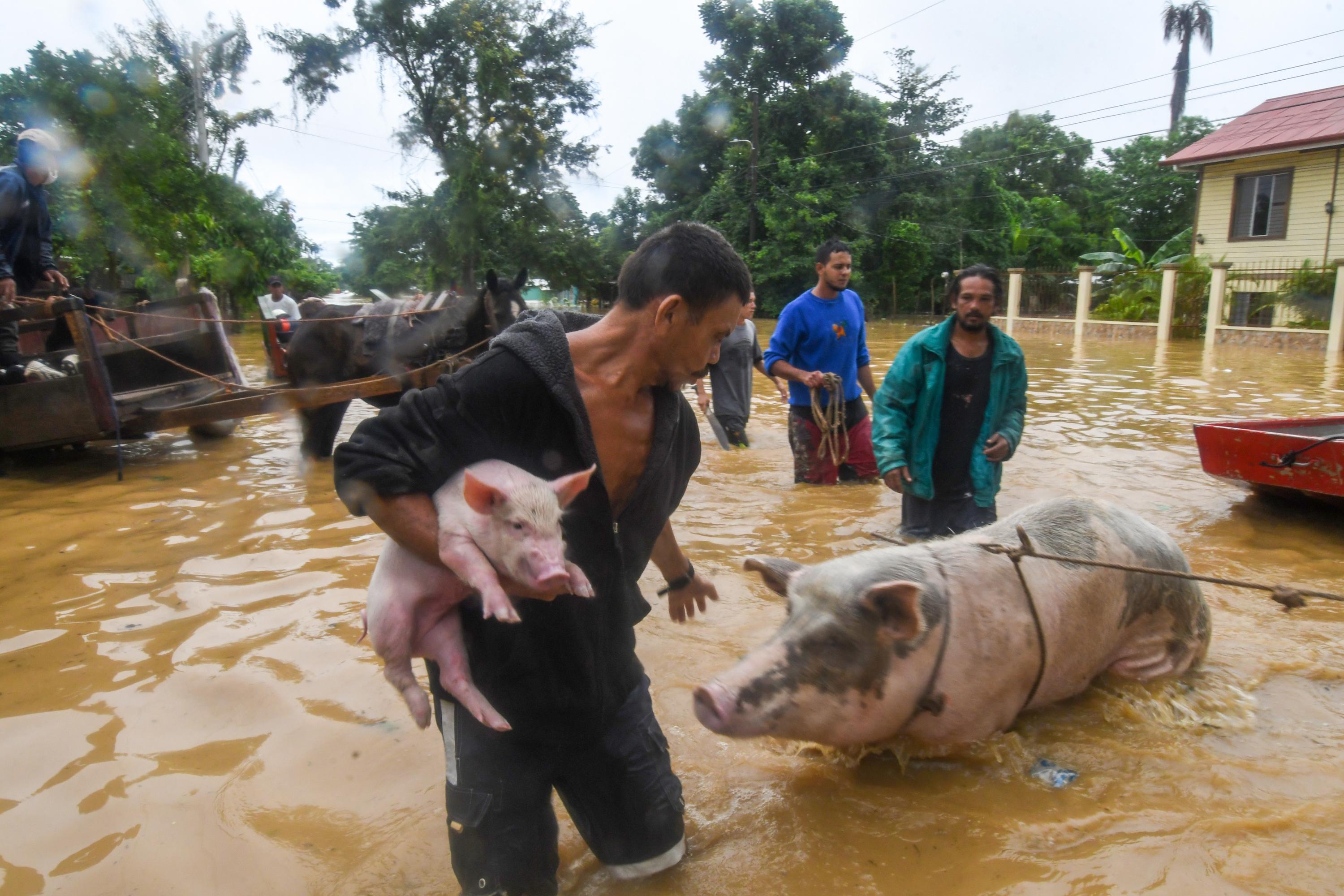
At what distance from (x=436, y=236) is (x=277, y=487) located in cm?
2750

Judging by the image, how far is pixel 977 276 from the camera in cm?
460

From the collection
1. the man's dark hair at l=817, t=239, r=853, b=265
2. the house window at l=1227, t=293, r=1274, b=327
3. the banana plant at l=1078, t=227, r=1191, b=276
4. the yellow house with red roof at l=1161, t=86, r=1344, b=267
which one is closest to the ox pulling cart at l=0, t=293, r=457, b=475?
the man's dark hair at l=817, t=239, r=853, b=265

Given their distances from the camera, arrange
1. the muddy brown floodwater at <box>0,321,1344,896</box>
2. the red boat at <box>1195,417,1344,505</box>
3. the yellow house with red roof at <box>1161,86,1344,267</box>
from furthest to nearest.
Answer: the yellow house with red roof at <box>1161,86,1344,267</box>
the red boat at <box>1195,417,1344,505</box>
the muddy brown floodwater at <box>0,321,1344,896</box>

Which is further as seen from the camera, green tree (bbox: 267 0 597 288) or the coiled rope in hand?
green tree (bbox: 267 0 597 288)

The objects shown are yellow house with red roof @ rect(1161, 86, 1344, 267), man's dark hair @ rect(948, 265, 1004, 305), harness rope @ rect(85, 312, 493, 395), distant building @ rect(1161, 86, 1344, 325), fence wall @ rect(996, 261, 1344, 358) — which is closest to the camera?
man's dark hair @ rect(948, 265, 1004, 305)

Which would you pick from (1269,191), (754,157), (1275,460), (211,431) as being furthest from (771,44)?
(1275,460)

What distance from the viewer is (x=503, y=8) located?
32406 millimetres

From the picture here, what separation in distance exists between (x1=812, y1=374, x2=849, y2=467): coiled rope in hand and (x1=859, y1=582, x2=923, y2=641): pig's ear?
3709 millimetres

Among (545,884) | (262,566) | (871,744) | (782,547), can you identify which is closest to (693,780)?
(871,744)

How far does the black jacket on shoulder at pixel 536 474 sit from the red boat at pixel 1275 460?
4813 mm

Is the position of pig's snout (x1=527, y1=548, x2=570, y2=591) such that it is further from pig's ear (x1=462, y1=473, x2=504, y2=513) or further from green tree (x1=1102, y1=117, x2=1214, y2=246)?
green tree (x1=1102, y1=117, x2=1214, y2=246)

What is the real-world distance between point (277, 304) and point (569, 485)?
12.5m

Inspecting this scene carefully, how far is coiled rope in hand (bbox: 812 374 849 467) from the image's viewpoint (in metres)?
6.16

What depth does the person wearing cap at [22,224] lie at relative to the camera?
636 cm
